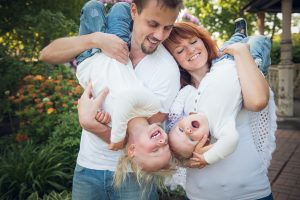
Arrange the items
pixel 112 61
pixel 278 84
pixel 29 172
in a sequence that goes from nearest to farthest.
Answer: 1. pixel 112 61
2. pixel 29 172
3. pixel 278 84

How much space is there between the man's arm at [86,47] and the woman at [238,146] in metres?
0.28

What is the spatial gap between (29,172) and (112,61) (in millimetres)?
2586

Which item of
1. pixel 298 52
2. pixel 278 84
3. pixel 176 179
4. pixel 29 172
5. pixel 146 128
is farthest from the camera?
pixel 298 52

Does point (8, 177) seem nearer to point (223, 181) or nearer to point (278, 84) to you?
point (223, 181)

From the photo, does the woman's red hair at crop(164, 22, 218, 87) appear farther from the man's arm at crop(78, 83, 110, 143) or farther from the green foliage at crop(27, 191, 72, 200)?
the green foliage at crop(27, 191, 72, 200)

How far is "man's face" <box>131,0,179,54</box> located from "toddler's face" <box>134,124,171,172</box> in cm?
44

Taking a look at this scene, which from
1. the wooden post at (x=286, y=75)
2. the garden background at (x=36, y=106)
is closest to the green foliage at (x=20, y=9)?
the garden background at (x=36, y=106)

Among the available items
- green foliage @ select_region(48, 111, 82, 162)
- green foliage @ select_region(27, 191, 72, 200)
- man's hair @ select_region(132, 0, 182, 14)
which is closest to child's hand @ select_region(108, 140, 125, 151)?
man's hair @ select_region(132, 0, 182, 14)

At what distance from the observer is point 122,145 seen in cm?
183

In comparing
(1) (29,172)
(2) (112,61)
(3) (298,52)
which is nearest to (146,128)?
(2) (112,61)

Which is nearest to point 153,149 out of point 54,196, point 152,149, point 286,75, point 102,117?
point 152,149

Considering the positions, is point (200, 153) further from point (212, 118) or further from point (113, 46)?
point (113, 46)

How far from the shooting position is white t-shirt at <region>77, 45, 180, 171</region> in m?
1.87

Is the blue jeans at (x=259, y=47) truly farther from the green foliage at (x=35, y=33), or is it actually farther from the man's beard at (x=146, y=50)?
the green foliage at (x=35, y=33)
